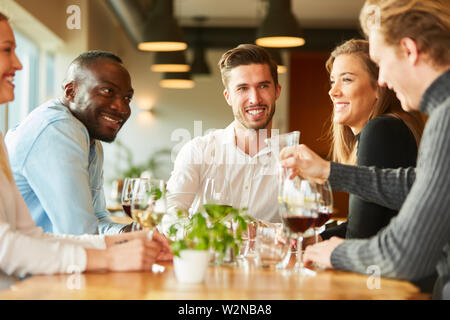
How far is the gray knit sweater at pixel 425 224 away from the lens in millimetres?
1282

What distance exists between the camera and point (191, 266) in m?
1.36

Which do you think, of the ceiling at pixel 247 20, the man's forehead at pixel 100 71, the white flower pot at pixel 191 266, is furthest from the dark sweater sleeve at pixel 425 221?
the ceiling at pixel 247 20

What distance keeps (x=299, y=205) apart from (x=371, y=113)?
105 cm

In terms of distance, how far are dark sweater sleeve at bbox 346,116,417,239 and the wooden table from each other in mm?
424

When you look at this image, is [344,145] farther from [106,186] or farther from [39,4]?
[106,186]

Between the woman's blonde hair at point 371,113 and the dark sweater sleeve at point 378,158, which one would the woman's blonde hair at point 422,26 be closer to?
the dark sweater sleeve at point 378,158

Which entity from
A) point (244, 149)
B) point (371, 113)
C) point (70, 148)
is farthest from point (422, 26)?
point (244, 149)

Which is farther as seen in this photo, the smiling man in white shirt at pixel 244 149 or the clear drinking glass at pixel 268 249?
Result: the smiling man in white shirt at pixel 244 149

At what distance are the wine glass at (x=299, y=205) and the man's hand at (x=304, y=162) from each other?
226mm

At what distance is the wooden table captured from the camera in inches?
48.1

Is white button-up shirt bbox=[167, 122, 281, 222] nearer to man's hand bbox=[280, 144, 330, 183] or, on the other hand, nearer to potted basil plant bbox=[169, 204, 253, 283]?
man's hand bbox=[280, 144, 330, 183]

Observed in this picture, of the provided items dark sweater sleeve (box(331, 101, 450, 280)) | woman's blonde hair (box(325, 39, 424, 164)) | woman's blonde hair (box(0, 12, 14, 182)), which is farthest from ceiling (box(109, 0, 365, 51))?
dark sweater sleeve (box(331, 101, 450, 280))

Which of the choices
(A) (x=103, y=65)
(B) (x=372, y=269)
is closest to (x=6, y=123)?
(A) (x=103, y=65)

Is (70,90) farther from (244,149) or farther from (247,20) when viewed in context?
(247,20)
